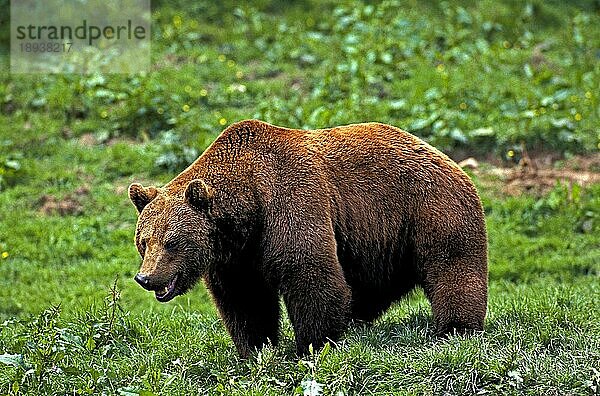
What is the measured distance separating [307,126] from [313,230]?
639cm

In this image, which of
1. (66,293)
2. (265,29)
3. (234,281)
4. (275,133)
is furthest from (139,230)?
(265,29)

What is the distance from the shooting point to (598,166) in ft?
40.3

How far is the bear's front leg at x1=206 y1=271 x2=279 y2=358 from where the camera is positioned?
22.3 feet

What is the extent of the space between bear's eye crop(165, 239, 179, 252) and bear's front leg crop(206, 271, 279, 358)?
2.00ft

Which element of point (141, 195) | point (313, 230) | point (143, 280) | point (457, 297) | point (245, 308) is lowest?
point (245, 308)

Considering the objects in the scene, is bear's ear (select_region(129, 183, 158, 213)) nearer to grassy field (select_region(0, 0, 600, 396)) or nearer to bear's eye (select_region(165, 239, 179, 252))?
bear's eye (select_region(165, 239, 179, 252))

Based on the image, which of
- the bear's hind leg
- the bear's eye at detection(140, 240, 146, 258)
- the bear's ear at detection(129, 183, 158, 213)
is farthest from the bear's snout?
the bear's hind leg

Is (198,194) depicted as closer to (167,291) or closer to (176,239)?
(176,239)

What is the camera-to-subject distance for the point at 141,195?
256 inches

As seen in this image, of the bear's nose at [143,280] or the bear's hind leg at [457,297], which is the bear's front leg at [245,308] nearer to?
the bear's nose at [143,280]

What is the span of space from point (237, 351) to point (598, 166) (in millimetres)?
Answer: 7184
